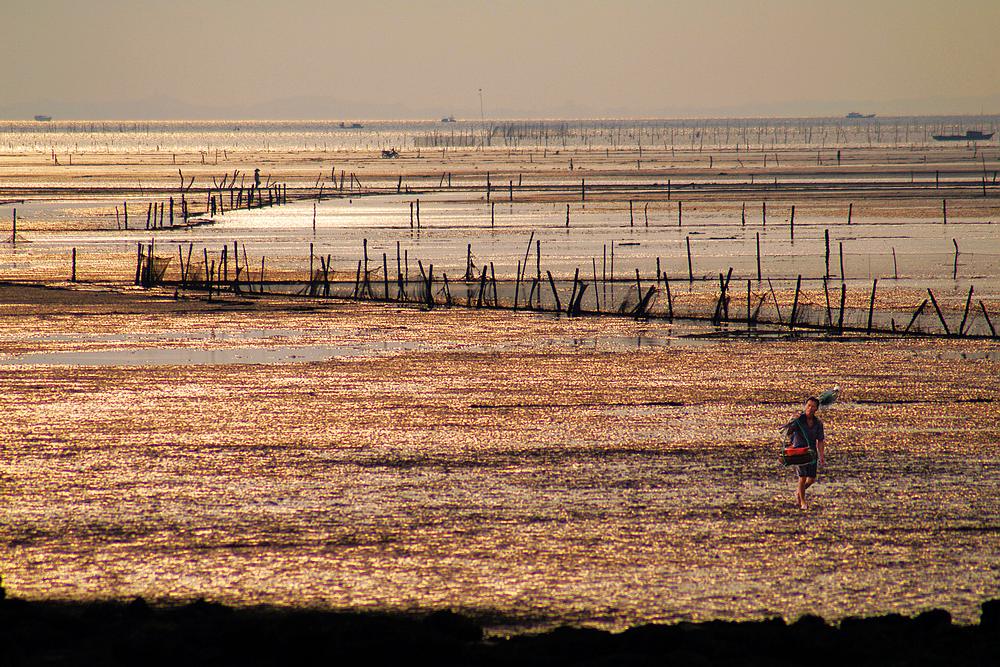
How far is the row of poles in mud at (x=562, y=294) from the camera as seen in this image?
32438 mm

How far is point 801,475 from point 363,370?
1290cm

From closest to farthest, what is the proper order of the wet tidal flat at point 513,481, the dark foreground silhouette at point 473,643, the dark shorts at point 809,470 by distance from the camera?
the dark foreground silhouette at point 473,643
the wet tidal flat at point 513,481
the dark shorts at point 809,470

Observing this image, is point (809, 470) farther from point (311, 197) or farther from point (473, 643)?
point (311, 197)

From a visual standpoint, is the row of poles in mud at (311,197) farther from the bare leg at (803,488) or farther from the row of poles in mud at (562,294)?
the bare leg at (803,488)

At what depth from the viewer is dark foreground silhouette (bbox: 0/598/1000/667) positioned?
1054 centimetres

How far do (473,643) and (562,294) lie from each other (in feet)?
94.4

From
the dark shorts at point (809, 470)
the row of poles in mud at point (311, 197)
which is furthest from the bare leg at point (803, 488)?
the row of poles in mud at point (311, 197)

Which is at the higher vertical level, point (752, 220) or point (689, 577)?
point (752, 220)

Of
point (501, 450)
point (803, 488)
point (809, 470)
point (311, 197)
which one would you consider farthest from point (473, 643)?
point (311, 197)

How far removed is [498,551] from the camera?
14086mm

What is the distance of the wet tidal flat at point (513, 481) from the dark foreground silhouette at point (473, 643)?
35.3 inches

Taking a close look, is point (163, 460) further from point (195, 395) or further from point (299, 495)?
point (195, 395)

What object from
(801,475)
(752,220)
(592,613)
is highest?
(752,220)

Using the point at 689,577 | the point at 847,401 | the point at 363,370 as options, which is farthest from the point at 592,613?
the point at 363,370
